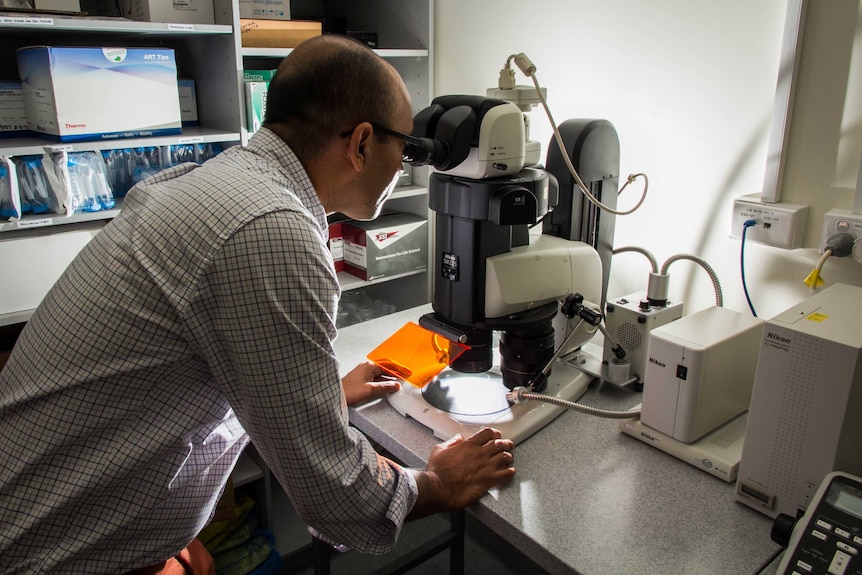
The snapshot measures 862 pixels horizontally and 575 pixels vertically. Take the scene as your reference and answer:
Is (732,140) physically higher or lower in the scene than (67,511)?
higher

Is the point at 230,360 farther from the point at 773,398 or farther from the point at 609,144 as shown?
the point at 609,144

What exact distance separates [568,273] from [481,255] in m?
0.22

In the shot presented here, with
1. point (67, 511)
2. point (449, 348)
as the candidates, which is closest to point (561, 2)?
point (449, 348)

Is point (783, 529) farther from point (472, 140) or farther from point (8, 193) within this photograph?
point (8, 193)

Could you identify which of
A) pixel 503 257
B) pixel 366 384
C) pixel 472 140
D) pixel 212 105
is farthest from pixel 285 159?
pixel 212 105

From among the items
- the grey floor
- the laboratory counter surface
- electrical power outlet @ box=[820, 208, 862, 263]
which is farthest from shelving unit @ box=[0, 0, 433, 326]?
electrical power outlet @ box=[820, 208, 862, 263]

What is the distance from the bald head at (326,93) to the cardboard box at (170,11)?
0.90 metres

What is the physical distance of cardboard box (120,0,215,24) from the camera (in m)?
1.69

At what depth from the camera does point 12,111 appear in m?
1.72

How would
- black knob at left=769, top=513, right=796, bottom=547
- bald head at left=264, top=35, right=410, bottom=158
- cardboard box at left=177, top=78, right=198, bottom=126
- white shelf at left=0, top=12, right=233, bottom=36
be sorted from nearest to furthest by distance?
1. black knob at left=769, top=513, right=796, bottom=547
2. bald head at left=264, top=35, right=410, bottom=158
3. white shelf at left=0, top=12, right=233, bottom=36
4. cardboard box at left=177, top=78, right=198, bottom=126

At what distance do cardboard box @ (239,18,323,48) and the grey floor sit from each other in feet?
5.33

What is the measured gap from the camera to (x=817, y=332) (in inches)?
35.5

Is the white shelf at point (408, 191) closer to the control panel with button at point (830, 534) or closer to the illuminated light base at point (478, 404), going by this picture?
the illuminated light base at point (478, 404)

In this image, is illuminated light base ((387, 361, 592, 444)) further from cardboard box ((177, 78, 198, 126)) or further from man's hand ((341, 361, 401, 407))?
cardboard box ((177, 78, 198, 126))
